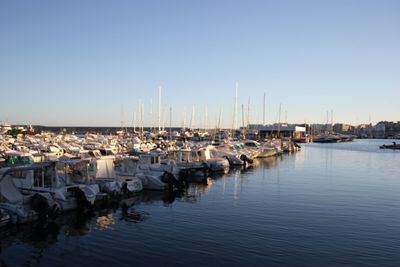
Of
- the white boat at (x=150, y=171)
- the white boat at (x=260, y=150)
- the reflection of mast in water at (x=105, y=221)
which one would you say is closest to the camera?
the reflection of mast in water at (x=105, y=221)

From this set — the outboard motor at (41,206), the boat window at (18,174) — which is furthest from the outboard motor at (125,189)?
the outboard motor at (41,206)

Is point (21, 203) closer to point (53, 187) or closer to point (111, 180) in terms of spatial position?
point (53, 187)

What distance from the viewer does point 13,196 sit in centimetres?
2427

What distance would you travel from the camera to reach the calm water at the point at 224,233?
60.8ft

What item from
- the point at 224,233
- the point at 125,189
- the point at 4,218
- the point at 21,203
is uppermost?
the point at 21,203

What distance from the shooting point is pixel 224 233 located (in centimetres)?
2253

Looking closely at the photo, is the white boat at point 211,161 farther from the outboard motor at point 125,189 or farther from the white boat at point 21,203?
the white boat at point 21,203

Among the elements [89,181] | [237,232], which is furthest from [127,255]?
[89,181]

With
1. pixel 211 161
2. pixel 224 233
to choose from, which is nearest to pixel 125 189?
pixel 224 233

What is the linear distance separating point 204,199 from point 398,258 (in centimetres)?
1724

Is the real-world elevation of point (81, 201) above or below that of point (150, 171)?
below

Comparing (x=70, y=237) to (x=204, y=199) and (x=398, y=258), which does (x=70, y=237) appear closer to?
(x=204, y=199)

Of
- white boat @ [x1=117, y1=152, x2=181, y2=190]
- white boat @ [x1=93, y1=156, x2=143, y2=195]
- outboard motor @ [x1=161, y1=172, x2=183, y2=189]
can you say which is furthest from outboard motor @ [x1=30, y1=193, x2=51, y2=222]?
outboard motor @ [x1=161, y1=172, x2=183, y2=189]

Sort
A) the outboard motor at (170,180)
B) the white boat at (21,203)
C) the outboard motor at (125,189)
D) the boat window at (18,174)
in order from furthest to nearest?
the outboard motor at (170,180) → the outboard motor at (125,189) → the boat window at (18,174) → the white boat at (21,203)
